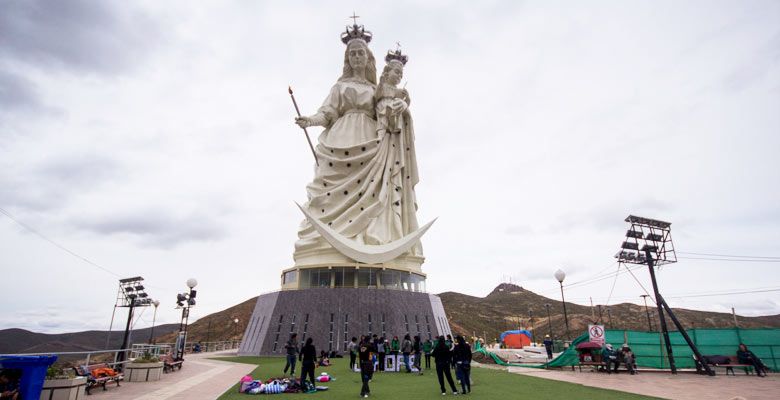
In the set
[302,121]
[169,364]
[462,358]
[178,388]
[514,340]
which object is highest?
[302,121]

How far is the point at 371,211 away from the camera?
28062 millimetres

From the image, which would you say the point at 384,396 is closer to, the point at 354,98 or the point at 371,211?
the point at 371,211

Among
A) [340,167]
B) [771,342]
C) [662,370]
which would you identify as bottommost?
[662,370]

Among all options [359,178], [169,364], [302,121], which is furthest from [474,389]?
[302,121]

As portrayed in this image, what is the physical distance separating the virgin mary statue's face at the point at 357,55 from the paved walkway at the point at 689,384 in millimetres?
26225

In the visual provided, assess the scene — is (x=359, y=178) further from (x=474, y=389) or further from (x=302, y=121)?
(x=474, y=389)

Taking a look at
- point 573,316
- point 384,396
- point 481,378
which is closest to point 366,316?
point 481,378

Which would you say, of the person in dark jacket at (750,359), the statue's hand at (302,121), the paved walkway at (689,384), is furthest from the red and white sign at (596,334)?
the statue's hand at (302,121)

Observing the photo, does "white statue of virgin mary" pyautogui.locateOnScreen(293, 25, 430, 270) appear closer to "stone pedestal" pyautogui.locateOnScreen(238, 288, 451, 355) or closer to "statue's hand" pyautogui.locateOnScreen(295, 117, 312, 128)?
"statue's hand" pyautogui.locateOnScreen(295, 117, 312, 128)

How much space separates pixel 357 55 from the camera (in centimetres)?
3244

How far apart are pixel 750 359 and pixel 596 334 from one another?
5.26 metres

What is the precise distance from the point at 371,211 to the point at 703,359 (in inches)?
744

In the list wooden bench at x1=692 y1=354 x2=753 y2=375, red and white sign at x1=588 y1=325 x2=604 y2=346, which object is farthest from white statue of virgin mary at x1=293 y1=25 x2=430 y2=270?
wooden bench at x1=692 y1=354 x2=753 y2=375

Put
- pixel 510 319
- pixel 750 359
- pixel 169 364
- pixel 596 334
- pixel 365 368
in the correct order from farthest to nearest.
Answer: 1. pixel 510 319
2. pixel 596 334
3. pixel 169 364
4. pixel 750 359
5. pixel 365 368
